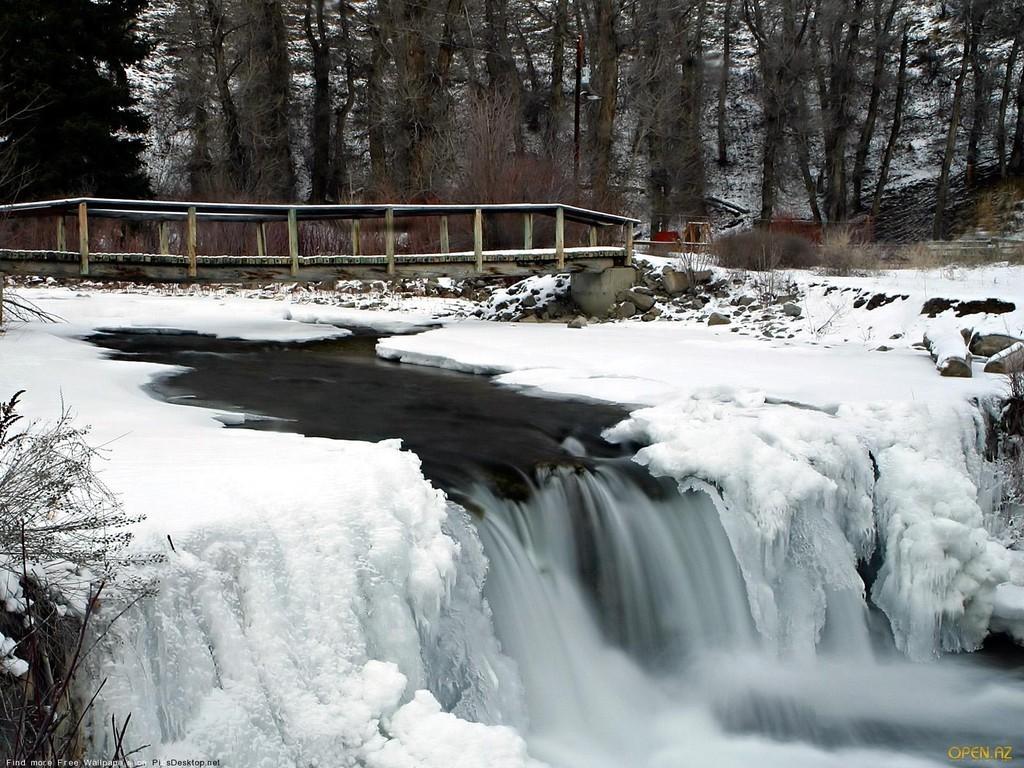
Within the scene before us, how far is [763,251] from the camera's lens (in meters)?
15.5

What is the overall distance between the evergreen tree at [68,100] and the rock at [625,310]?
1305cm

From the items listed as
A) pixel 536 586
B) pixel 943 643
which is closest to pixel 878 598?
pixel 943 643

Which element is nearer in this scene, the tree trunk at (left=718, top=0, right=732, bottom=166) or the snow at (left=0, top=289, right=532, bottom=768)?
the snow at (left=0, top=289, right=532, bottom=768)

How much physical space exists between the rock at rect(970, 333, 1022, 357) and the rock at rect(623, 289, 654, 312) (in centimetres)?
566

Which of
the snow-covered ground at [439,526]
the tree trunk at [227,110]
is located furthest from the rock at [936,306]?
the tree trunk at [227,110]

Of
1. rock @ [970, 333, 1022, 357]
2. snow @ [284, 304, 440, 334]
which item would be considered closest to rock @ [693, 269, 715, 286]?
snow @ [284, 304, 440, 334]

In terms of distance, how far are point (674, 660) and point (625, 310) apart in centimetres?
953

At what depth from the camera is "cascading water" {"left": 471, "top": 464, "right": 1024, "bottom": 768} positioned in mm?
5066

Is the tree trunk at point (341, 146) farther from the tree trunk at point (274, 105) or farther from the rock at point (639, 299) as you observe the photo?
the rock at point (639, 299)

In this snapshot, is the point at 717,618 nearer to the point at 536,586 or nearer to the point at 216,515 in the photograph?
the point at 536,586

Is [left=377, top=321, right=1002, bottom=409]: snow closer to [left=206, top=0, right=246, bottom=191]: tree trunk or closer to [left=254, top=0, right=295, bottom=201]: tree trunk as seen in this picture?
[left=206, top=0, right=246, bottom=191]: tree trunk

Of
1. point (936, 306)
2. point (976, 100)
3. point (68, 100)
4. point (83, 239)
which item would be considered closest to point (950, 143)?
point (976, 100)

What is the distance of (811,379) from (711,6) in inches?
1352

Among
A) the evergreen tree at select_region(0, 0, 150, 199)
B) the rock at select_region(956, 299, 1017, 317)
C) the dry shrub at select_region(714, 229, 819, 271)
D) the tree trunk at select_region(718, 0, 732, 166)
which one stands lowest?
the rock at select_region(956, 299, 1017, 317)
